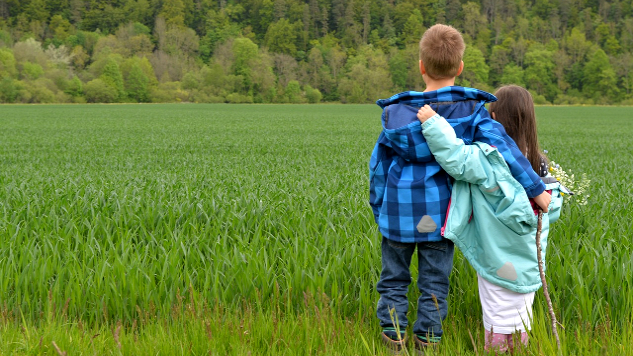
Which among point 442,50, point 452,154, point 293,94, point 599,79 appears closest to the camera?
point 452,154

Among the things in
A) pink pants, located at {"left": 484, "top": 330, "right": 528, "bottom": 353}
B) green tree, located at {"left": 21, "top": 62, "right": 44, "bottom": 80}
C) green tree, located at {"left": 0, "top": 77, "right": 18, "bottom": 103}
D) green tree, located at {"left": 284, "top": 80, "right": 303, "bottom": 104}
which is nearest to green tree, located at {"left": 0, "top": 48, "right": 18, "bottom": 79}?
green tree, located at {"left": 21, "top": 62, "right": 44, "bottom": 80}

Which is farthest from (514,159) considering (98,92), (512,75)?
(512,75)

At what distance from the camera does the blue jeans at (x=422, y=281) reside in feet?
9.26

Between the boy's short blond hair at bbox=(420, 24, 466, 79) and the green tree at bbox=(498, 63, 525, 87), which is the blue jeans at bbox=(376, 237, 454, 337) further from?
the green tree at bbox=(498, 63, 525, 87)

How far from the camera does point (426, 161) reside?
2.74 m

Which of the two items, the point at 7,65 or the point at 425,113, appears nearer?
the point at 425,113

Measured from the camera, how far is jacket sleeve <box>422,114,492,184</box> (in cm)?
257

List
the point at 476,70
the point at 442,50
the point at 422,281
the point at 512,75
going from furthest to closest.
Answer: the point at 476,70, the point at 512,75, the point at 422,281, the point at 442,50

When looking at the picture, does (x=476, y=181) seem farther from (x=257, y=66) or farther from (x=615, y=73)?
(x=615, y=73)

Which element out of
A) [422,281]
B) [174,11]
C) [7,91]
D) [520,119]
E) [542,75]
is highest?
[174,11]

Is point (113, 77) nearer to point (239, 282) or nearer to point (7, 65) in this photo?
point (7, 65)

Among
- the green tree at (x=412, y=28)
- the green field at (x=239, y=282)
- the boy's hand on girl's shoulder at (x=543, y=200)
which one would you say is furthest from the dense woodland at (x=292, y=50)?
the boy's hand on girl's shoulder at (x=543, y=200)

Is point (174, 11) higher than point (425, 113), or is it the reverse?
point (174, 11)

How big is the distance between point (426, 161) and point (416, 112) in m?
0.25
